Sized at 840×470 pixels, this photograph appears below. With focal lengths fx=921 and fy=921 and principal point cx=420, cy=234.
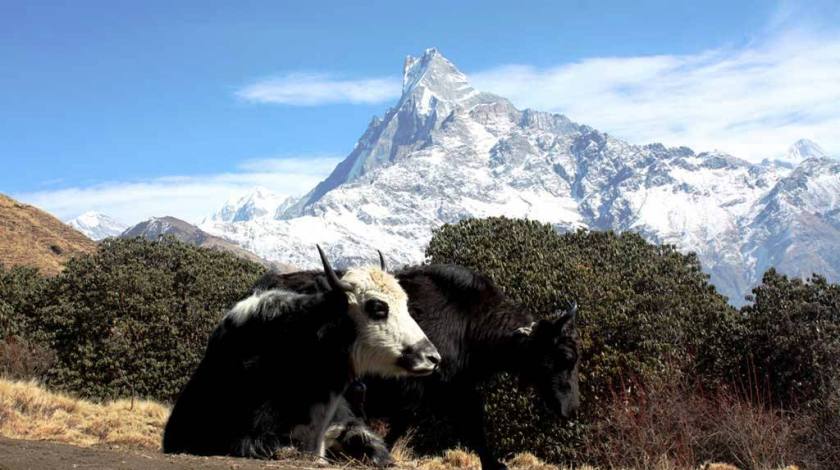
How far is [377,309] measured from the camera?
8.69m

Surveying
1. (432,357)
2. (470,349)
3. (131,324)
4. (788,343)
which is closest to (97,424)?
(131,324)

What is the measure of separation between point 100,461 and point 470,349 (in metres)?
5.92

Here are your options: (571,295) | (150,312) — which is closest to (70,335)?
(150,312)

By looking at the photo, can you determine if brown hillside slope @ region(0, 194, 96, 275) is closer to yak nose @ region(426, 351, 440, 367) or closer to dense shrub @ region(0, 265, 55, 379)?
dense shrub @ region(0, 265, 55, 379)

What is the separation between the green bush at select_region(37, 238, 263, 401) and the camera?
66.4ft

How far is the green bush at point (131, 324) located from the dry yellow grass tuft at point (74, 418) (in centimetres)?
146

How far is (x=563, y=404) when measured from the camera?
12.0 meters

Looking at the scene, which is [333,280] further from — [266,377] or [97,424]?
[97,424]

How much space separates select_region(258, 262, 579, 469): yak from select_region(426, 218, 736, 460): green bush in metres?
3.18

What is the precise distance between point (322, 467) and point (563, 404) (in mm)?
5190

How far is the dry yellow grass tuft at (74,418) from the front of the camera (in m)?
13.9

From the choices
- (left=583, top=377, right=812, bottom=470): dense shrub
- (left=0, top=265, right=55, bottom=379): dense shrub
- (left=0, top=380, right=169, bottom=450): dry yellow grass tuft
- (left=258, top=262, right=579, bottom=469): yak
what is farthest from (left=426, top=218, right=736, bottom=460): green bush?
(left=0, top=265, right=55, bottom=379): dense shrub

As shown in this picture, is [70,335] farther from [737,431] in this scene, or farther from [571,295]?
[737,431]

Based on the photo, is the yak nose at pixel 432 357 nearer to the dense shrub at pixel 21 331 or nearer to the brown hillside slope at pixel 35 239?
the dense shrub at pixel 21 331
